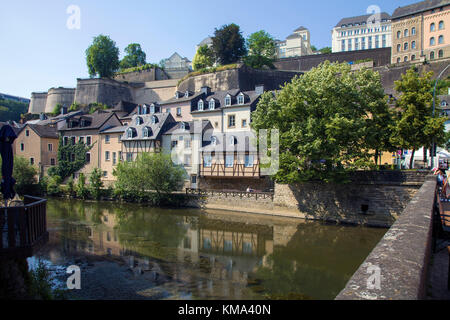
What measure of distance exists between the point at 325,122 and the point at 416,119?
17.9ft

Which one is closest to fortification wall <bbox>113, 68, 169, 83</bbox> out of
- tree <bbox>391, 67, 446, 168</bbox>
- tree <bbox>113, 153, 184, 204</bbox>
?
tree <bbox>113, 153, 184, 204</bbox>

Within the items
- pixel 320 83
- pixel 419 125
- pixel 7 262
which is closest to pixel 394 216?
pixel 419 125

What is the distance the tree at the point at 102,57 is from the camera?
219 feet

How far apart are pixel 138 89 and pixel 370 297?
2654 inches

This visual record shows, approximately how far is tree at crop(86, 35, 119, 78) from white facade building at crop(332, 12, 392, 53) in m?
54.3

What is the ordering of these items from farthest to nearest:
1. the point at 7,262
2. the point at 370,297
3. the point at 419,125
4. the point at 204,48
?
the point at 204,48
the point at 419,125
the point at 7,262
the point at 370,297

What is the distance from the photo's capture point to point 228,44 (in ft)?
185

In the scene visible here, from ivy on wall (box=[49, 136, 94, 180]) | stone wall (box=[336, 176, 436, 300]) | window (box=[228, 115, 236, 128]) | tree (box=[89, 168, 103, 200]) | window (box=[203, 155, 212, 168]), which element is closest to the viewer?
stone wall (box=[336, 176, 436, 300])

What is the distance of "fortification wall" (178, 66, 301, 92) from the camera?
50656 mm

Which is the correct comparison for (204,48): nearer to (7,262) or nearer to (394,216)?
(394,216)

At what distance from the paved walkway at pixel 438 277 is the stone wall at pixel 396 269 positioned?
1825 mm

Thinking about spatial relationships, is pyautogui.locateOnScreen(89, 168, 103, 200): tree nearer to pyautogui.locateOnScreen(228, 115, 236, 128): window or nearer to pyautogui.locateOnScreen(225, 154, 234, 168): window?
pyautogui.locateOnScreen(225, 154, 234, 168): window

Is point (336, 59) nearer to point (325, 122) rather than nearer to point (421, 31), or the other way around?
point (421, 31)
